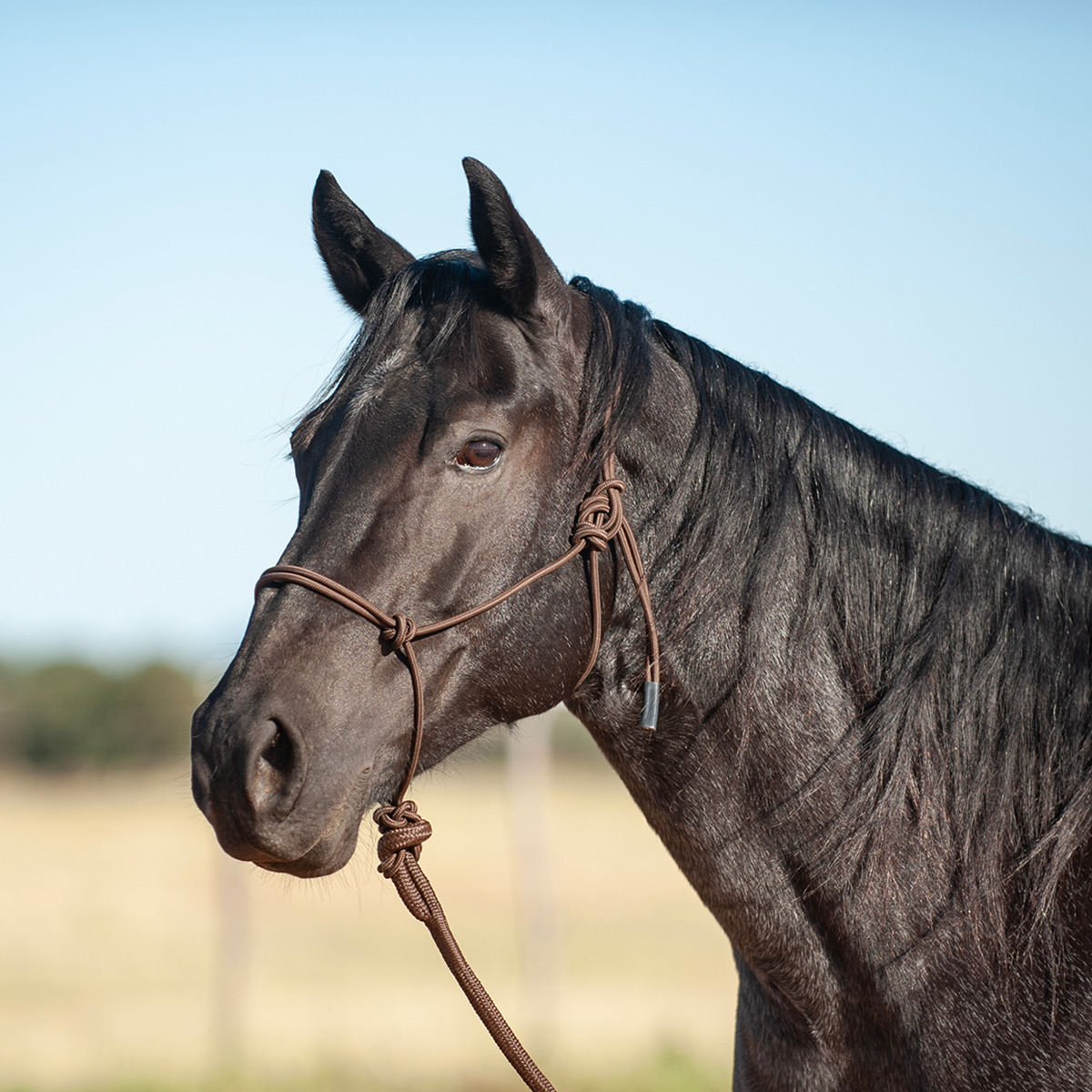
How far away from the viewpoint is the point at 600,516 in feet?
8.04

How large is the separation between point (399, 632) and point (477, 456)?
42 centimetres

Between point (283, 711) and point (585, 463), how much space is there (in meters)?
Answer: 0.86

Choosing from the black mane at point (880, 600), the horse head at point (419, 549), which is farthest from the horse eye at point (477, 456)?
the black mane at point (880, 600)

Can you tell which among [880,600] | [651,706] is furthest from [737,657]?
[880,600]

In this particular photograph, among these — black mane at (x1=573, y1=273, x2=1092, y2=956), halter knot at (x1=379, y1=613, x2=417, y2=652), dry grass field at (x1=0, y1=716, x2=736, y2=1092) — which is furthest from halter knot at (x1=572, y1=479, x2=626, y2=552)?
dry grass field at (x1=0, y1=716, x2=736, y2=1092)

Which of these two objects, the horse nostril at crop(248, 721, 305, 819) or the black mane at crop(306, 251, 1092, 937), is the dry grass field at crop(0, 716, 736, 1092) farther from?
the black mane at crop(306, 251, 1092, 937)

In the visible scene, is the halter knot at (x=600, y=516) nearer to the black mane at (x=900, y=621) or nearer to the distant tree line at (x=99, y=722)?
the black mane at (x=900, y=621)

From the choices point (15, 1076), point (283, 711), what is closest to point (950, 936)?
point (283, 711)

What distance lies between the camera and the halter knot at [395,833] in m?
2.41

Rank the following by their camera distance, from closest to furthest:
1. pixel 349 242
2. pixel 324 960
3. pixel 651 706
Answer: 1. pixel 651 706
2. pixel 349 242
3. pixel 324 960

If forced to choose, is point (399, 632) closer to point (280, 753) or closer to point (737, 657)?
point (280, 753)

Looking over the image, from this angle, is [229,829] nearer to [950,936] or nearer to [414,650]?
[414,650]

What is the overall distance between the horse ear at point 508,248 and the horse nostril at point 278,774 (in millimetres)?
1086

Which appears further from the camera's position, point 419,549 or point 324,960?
point 324,960
